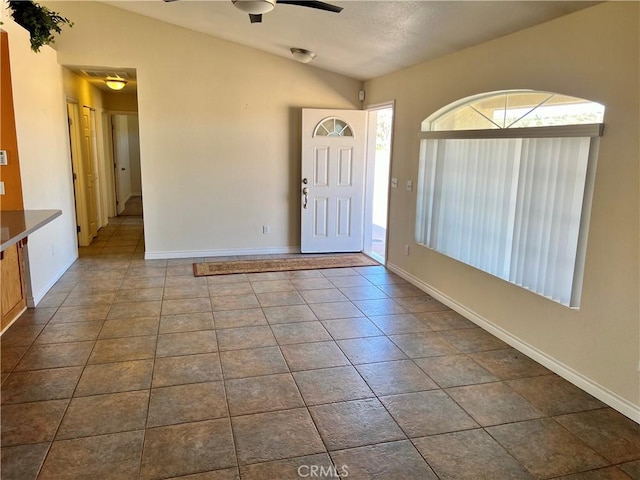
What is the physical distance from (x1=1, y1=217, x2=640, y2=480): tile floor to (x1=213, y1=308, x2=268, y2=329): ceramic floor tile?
2cm

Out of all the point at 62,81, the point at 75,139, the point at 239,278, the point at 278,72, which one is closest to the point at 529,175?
the point at 239,278

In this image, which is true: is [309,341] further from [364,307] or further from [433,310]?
[433,310]

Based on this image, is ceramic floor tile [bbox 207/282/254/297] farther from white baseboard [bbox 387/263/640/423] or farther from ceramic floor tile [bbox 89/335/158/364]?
white baseboard [bbox 387/263/640/423]

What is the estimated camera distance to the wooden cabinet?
3592 millimetres

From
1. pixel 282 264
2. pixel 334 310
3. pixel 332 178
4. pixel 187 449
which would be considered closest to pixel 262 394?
pixel 187 449

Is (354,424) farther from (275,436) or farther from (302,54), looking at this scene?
(302,54)

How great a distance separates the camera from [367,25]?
390 cm

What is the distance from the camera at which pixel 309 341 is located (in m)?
3.53

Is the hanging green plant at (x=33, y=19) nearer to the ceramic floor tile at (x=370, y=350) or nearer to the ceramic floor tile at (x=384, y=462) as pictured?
the ceramic floor tile at (x=370, y=350)

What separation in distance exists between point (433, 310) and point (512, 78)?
2.09 metres

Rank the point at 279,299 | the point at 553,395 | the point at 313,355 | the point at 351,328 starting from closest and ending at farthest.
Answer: the point at 553,395 < the point at 313,355 < the point at 351,328 < the point at 279,299

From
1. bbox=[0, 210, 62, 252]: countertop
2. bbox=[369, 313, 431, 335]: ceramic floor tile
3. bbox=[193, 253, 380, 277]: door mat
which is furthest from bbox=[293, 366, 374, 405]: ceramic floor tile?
bbox=[193, 253, 380, 277]: door mat

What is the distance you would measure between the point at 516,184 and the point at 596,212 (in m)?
0.74

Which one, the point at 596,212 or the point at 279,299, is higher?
the point at 596,212
